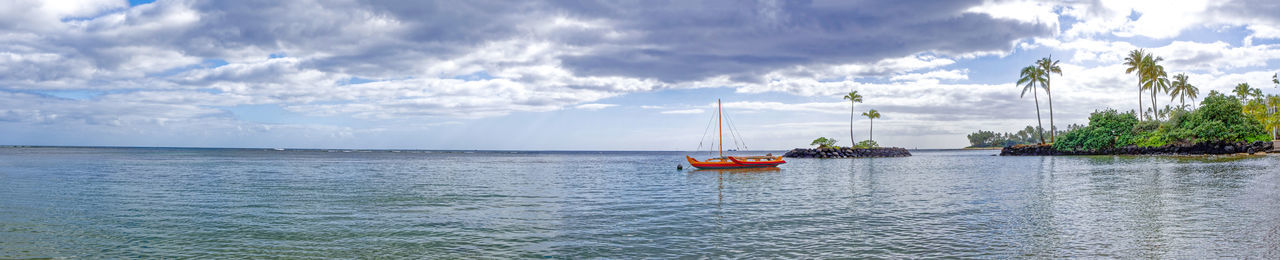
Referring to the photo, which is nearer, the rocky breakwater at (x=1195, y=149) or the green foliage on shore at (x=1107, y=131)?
the rocky breakwater at (x=1195, y=149)

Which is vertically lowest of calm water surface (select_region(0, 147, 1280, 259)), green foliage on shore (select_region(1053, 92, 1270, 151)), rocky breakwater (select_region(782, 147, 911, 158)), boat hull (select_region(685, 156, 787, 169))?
calm water surface (select_region(0, 147, 1280, 259))

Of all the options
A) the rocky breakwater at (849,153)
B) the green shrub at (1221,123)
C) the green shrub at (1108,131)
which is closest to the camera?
the green shrub at (1221,123)

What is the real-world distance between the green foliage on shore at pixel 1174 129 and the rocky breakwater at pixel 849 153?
927 inches

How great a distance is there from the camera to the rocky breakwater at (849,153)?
10219 cm

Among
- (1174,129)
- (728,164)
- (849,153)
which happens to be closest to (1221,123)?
(1174,129)

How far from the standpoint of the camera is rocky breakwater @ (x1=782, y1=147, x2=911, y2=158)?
102 meters

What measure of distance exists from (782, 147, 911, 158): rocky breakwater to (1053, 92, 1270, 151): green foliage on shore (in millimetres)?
23550

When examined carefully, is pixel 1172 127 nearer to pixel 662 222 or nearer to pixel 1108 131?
pixel 1108 131

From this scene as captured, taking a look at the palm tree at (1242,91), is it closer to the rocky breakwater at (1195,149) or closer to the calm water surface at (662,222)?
the rocky breakwater at (1195,149)

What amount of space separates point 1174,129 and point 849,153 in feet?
131

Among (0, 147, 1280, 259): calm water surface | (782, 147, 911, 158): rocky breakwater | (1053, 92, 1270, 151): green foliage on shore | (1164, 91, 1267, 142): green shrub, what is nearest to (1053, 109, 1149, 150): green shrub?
(1053, 92, 1270, 151): green foliage on shore

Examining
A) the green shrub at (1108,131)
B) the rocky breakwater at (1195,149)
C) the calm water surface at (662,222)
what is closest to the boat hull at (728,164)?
the calm water surface at (662,222)

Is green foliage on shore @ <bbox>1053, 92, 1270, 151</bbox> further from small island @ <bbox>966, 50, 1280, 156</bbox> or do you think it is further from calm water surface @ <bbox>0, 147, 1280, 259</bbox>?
calm water surface @ <bbox>0, 147, 1280, 259</bbox>

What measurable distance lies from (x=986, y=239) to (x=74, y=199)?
1298 inches
